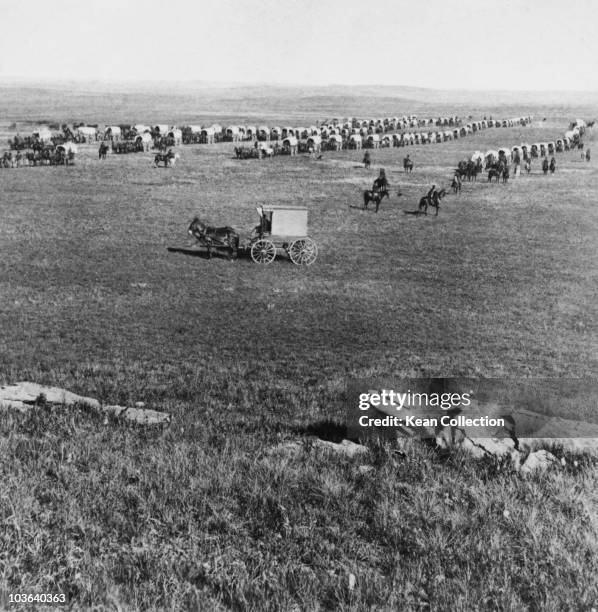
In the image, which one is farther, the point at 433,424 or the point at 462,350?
the point at 462,350

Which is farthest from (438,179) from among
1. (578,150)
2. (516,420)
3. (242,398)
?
(516,420)

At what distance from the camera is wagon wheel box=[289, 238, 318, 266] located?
21.1 meters

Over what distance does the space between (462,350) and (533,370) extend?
1.64 metres

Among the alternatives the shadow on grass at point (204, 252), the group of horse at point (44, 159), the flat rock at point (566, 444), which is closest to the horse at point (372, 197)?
the shadow on grass at point (204, 252)

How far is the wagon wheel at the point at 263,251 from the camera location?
68.3 ft

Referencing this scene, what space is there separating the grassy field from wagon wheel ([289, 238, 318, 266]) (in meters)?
0.41

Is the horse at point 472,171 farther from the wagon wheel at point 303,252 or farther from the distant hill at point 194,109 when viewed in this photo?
the distant hill at point 194,109

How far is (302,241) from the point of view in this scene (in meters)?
21.3

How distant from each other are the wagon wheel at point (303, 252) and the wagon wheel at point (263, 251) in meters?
0.66

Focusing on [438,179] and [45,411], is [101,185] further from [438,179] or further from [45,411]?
[45,411]

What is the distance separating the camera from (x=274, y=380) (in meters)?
11.6

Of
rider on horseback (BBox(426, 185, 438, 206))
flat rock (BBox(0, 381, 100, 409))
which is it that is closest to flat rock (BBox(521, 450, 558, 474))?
flat rock (BBox(0, 381, 100, 409))

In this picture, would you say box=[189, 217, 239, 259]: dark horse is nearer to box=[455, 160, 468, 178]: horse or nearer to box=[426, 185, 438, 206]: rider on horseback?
box=[426, 185, 438, 206]: rider on horseback

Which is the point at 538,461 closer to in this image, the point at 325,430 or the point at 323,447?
the point at 323,447
